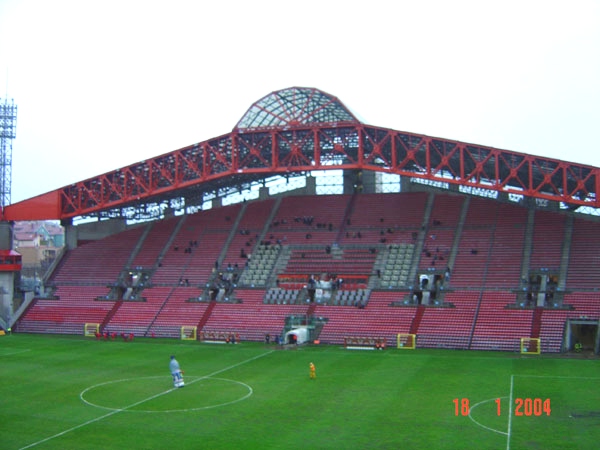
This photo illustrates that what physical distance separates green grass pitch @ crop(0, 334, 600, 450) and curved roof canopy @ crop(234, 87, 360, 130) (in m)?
20.8

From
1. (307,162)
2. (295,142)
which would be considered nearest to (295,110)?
(295,142)

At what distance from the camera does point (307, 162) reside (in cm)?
5431

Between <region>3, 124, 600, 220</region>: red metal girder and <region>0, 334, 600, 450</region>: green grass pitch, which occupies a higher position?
<region>3, 124, 600, 220</region>: red metal girder

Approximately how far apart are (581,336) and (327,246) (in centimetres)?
2249

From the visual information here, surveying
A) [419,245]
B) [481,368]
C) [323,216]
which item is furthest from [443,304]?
[323,216]

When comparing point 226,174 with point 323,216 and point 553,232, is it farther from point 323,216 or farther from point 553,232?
point 553,232

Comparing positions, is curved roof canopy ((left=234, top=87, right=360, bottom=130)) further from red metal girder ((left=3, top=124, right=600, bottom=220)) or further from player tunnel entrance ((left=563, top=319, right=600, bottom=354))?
player tunnel entrance ((left=563, top=319, right=600, bottom=354))

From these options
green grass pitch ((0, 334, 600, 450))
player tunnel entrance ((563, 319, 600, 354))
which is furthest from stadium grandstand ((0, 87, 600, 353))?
green grass pitch ((0, 334, 600, 450))

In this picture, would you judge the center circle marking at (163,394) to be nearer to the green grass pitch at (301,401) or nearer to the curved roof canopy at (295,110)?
the green grass pitch at (301,401)

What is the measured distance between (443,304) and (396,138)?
43.2 feet

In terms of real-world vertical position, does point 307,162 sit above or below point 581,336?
above

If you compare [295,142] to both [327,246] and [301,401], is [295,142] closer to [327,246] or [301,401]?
[327,246]

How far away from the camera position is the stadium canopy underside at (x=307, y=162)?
1923 inches

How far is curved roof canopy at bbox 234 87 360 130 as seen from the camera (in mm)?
54594
